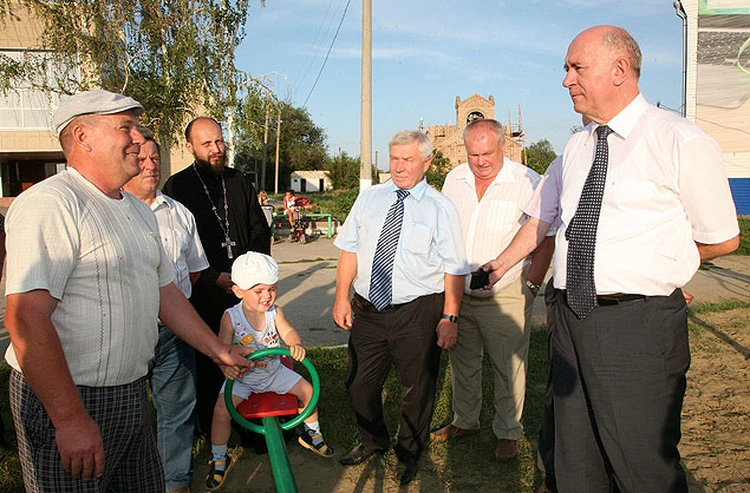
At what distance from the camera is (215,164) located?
4.45 m

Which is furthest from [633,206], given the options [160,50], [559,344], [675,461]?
[160,50]

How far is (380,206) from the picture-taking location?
13.7ft

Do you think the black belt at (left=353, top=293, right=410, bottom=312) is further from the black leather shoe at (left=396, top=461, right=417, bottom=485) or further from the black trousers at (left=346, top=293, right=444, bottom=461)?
the black leather shoe at (left=396, top=461, right=417, bottom=485)

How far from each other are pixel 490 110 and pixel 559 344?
57.8 metres

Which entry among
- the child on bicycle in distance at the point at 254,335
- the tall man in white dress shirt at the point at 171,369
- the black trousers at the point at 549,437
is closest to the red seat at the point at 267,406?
the child on bicycle in distance at the point at 254,335

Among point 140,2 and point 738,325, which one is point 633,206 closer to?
point 738,325

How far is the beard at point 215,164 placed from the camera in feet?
14.6

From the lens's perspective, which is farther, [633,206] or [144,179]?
[144,179]

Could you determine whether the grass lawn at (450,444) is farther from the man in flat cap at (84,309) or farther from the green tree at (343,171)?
the green tree at (343,171)

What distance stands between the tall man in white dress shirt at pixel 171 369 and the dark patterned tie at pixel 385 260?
3.96 feet

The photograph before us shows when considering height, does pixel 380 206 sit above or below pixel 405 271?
above

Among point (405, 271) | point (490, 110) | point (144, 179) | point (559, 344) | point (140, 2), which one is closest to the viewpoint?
point (559, 344)

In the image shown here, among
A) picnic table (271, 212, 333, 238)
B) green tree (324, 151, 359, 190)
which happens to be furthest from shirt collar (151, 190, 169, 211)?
green tree (324, 151, 359, 190)

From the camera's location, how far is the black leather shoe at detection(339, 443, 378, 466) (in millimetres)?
4277
